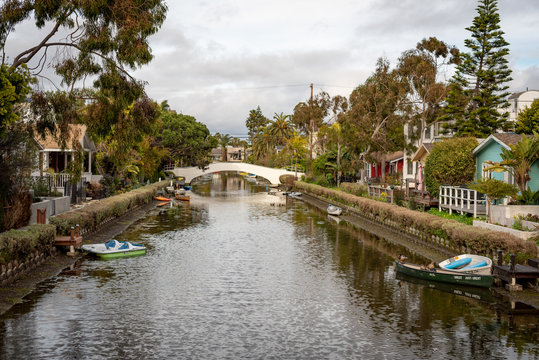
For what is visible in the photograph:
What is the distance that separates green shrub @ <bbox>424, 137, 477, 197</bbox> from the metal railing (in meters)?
1.45

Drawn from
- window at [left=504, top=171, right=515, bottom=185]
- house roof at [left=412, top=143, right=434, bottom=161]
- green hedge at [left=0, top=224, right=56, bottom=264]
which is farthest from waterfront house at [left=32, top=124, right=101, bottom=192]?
window at [left=504, top=171, right=515, bottom=185]

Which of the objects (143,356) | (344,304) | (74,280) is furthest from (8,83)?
(344,304)

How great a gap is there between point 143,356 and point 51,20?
825 inches

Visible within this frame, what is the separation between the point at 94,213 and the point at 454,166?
2647 centimetres

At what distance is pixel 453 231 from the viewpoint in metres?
28.9

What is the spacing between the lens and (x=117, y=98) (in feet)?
102

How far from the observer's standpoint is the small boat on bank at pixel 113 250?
2992 cm

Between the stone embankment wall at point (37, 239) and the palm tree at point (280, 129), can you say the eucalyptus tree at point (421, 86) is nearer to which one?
the stone embankment wall at point (37, 239)

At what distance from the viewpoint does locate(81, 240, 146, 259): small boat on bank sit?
2992cm

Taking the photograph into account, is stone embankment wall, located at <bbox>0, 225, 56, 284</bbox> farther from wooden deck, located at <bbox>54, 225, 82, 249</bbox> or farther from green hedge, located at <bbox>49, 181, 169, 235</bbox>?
green hedge, located at <bbox>49, 181, 169, 235</bbox>

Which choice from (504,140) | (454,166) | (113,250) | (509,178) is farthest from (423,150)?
(113,250)

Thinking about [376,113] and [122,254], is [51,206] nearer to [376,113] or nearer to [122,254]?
[122,254]

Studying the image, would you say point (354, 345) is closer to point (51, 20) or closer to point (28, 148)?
point (28, 148)

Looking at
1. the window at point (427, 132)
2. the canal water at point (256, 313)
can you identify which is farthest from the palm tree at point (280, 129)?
the canal water at point (256, 313)
